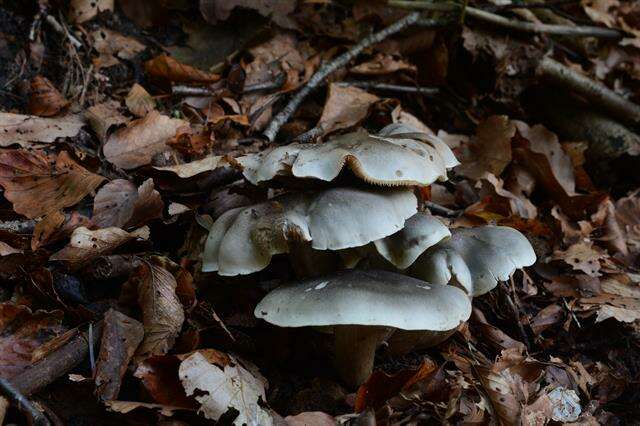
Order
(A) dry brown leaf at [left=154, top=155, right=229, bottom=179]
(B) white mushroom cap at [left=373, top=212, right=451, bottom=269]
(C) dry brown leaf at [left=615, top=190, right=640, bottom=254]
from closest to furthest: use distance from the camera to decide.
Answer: (B) white mushroom cap at [left=373, top=212, right=451, bottom=269]
(A) dry brown leaf at [left=154, top=155, right=229, bottom=179]
(C) dry brown leaf at [left=615, top=190, right=640, bottom=254]

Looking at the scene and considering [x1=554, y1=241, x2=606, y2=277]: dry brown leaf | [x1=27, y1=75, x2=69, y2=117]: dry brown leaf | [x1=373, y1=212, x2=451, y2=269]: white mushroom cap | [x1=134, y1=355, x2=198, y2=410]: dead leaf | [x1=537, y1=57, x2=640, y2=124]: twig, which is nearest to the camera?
[x1=134, y1=355, x2=198, y2=410]: dead leaf

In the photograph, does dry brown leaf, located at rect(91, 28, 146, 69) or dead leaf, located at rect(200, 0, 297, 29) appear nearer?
dry brown leaf, located at rect(91, 28, 146, 69)

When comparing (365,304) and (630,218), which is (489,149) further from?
(365,304)

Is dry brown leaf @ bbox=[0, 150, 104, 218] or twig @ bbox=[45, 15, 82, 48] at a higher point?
→ twig @ bbox=[45, 15, 82, 48]

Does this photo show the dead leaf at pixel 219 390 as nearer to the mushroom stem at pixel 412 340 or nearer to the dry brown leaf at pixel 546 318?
the mushroom stem at pixel 412 340

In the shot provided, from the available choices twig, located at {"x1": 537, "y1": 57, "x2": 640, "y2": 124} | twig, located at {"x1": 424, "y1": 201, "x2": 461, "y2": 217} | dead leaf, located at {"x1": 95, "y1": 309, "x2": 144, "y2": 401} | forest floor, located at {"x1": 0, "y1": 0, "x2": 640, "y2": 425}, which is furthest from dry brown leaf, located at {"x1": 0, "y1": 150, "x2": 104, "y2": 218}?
twig, located at {"x1": 537, "y1": 57, "x2": 640, "y2": 124}

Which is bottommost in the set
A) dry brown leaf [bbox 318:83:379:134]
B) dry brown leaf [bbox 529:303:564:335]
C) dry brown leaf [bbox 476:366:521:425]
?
dry brown leaf [bbox 529:303:564:335]

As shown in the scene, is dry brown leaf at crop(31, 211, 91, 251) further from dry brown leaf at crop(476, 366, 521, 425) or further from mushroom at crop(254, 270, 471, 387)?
dry brown leaf at crop(476, 366, 521, 425)
